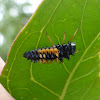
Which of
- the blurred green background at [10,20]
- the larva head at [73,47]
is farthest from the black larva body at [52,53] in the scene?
the blurred green background at [10,20]

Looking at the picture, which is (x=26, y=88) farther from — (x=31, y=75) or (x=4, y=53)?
(x=4, y=53)

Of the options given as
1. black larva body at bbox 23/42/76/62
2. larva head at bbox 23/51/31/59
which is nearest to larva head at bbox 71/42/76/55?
black larva body at bbox 23/42/76/62

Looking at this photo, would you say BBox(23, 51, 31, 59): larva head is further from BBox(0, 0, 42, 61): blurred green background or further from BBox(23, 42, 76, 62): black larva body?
BBox(0, 0, 42, 61): blurred green background

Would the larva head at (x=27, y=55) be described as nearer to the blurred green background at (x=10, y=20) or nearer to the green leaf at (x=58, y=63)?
the green leaf at (x=58, y=63)

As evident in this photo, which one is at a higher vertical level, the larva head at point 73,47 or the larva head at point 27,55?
the larva head at point 27,55

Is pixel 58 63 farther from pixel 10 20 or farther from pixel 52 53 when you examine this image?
pixel 10 20

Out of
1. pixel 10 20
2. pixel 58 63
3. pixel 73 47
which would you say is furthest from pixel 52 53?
pixel 10 20
